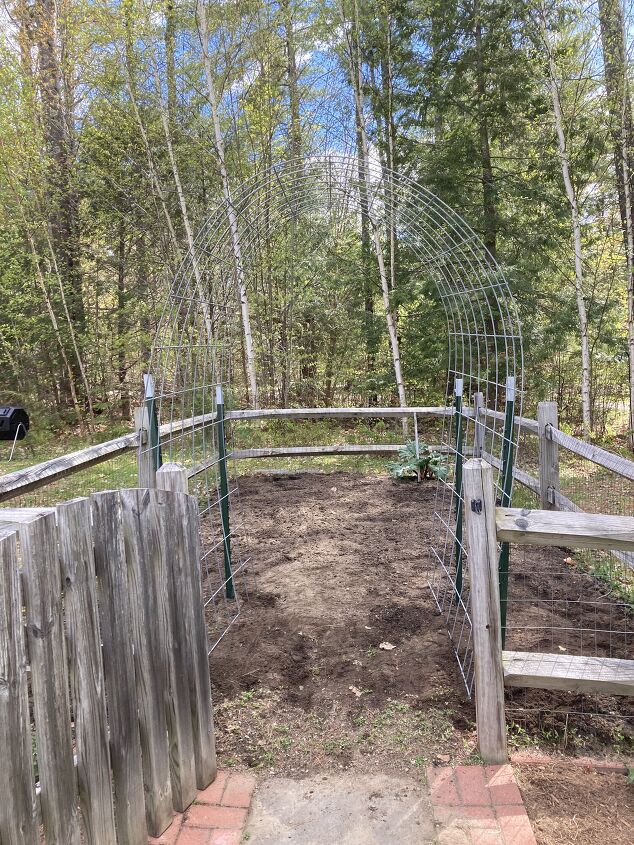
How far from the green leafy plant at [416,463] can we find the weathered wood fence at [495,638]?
152 inches

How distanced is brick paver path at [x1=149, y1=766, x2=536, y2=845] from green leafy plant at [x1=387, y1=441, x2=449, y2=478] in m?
4.05

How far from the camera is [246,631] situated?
2.96m

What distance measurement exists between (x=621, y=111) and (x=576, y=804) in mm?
7851

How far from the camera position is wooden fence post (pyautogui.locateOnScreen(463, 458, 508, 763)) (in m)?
1.96

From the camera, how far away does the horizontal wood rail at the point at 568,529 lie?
6.07 feet

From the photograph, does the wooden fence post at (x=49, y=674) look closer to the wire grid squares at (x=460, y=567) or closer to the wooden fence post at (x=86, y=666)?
the wooden fence post at (x=86, y=666)

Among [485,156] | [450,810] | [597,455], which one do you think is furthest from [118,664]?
[485,156]

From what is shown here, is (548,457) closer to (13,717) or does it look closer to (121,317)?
(13,717)

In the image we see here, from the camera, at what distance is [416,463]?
6074 mm

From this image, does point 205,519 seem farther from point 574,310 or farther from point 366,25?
point 366,25

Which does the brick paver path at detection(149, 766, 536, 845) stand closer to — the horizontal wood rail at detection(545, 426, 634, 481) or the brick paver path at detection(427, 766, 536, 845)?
the brick paver path at detection(427, 766, 536, 845)

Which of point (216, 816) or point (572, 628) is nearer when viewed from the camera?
point (216, 816)

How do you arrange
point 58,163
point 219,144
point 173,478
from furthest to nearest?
1. point 58,163
2. point 219,144
3. point 173,478

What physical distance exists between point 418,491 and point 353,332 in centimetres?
418
